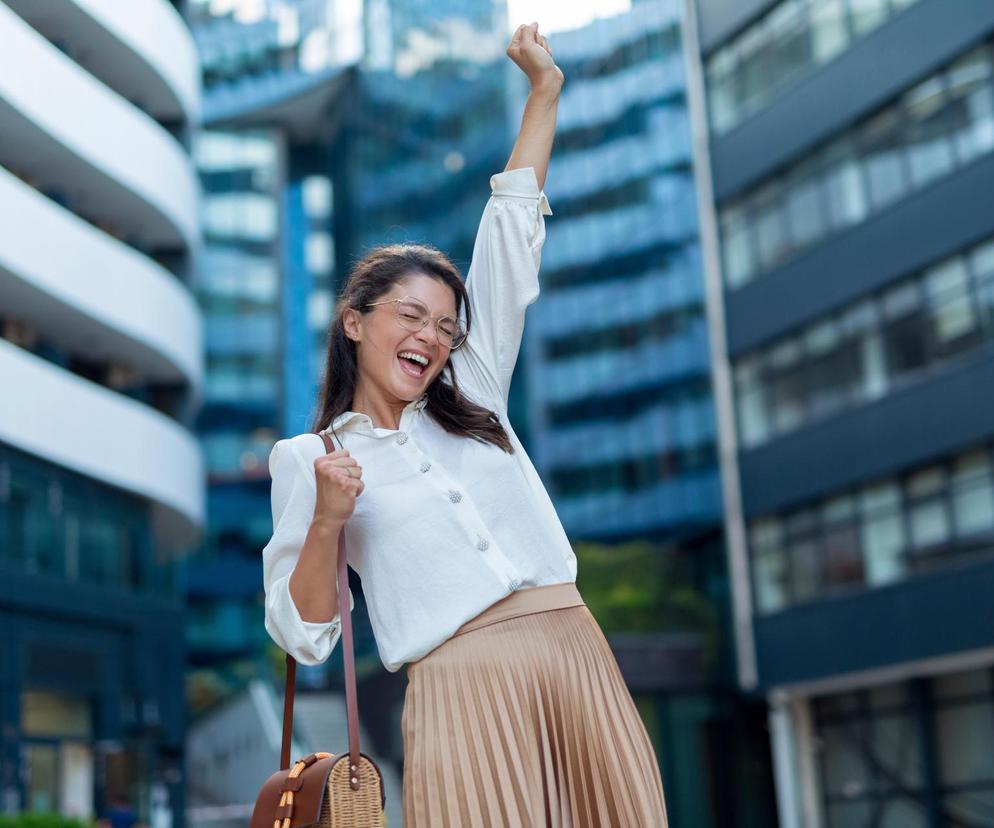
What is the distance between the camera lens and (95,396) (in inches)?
931

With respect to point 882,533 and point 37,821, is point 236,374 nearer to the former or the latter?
point 882,533

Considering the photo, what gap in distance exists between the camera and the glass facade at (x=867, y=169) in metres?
22.6

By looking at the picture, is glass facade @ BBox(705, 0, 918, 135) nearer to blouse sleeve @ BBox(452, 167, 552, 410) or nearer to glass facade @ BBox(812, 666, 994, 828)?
glass facade @ BBox(812, 666, 994, 828)

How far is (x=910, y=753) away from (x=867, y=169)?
981cm

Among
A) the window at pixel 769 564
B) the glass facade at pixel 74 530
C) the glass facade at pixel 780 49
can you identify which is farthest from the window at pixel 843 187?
the glass facade at pixel 74 530

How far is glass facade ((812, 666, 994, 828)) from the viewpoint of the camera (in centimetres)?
2317

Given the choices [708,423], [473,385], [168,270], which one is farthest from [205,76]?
[473,385]

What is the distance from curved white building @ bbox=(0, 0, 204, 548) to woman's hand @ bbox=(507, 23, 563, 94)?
60.8 ft

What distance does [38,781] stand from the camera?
2108 centimetres

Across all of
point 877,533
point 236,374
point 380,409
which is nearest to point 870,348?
point 877,533

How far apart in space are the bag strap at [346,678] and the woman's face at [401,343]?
6.2 inches

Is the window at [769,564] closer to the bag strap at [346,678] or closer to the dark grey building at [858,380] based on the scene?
the dark grey building at [858,380]

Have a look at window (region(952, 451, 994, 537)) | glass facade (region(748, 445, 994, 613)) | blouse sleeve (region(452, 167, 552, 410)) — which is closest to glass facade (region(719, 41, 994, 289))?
window (region(952, 451, 994, 537))

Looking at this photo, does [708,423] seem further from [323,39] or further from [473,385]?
[473,385]
